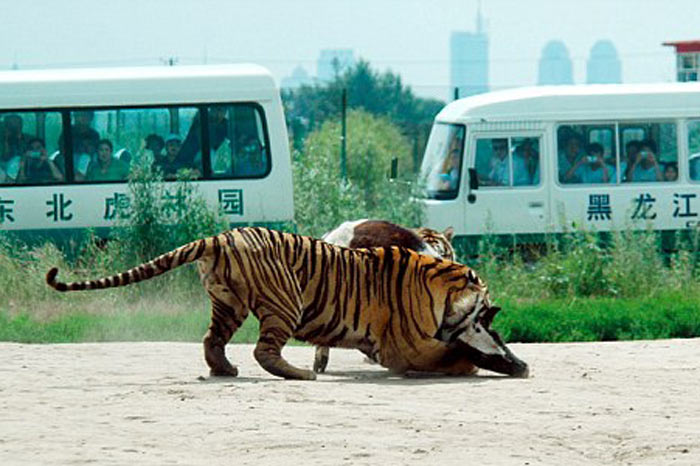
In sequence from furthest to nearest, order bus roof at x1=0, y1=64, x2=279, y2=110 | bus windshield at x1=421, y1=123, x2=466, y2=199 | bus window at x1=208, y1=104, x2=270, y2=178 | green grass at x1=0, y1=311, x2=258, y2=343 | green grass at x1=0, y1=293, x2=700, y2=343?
1. bus windshield at x1=421, y1=123, x2=466, y2=199
2. bus window at x1=208, y1=104, x2=270, y2=178
3. bus roof at x1=0, y1=64, x2=279, y2=110
4. green grass at x1=0, y1=293, x2=700, y2=343
5. green grass at x1=0, y1=311, x2=258, y2=343

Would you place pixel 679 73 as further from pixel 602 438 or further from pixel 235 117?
pixel 602 438

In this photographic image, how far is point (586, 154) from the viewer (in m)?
22.4

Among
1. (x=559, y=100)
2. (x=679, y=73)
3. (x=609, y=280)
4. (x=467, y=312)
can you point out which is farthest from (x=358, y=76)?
(x=467, y=312)

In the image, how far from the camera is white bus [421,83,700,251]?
2203cm

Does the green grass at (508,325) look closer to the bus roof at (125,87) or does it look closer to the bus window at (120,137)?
the bus window at (120,137)

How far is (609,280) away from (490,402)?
8.30 meters

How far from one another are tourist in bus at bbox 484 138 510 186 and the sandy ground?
9748 millimetres

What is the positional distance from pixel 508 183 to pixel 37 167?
5.87m

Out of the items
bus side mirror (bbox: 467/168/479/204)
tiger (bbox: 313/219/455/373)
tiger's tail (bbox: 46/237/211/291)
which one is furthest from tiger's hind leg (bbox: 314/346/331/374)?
bus side mirror (bbox: 467/168/479/204)

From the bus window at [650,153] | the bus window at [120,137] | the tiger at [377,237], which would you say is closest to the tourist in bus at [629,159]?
the bus window at [650,153]

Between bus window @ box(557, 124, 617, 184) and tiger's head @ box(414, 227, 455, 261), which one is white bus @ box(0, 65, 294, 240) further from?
tiger's head @ box(414, 227, 455, 261)

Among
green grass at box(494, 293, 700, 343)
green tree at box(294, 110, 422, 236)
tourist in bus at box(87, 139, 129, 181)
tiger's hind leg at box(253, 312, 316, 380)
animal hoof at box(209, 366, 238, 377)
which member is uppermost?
tourist in bus at box(87, 139, 129, 181)

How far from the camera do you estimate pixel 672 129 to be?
2244cm

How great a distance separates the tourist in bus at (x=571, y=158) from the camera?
73.2 feet
